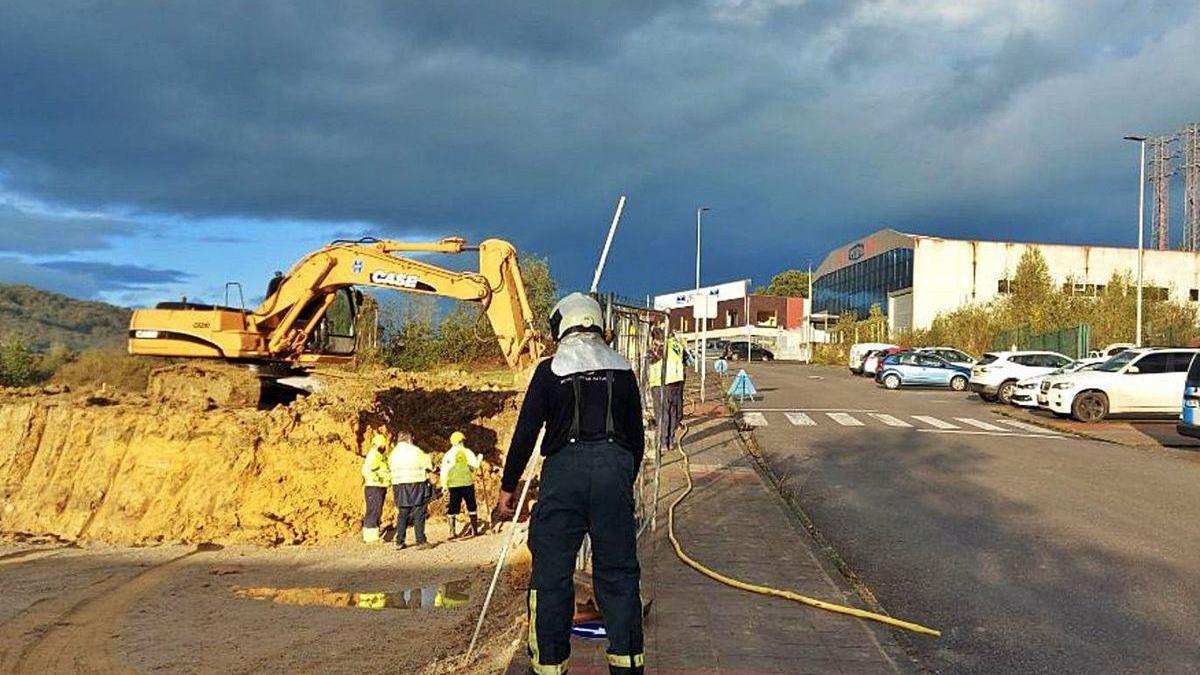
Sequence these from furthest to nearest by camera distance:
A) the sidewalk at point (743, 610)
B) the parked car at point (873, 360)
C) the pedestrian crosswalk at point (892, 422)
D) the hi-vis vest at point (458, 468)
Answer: the parked car at point (873, 360)
the pedestrian crosswalk at point (892, 422)
the hi-vis vest at point (458, 468)
the sidewalk at point (743, 610)

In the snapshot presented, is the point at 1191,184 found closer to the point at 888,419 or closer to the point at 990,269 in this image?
the point at 990,269

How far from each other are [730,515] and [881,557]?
1946mm

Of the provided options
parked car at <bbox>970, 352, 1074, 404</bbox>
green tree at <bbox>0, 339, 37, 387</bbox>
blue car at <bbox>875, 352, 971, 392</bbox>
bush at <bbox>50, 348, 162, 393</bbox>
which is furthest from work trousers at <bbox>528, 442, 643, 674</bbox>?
blue car at <bbox>875, 352, 971, 392</bbox>

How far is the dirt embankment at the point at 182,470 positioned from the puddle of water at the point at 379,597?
3.12 metres

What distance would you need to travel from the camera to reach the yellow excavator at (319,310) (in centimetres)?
Result: 1722

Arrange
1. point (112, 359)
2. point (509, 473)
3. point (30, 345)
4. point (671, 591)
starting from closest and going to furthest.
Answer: point (509, 473), point (671, 591), point (112, 359), point (30, 345)

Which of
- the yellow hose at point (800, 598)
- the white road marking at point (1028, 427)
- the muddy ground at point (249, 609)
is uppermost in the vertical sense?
the yellow hose at point (800, 598)

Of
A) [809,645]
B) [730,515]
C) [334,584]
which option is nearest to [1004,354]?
[730,515]

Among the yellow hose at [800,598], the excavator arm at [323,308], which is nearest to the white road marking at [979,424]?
the excavator arm at [323,308]

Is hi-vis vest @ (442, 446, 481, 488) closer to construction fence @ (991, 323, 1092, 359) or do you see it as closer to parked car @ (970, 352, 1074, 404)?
parked car @ (970, 352, 1074, 404)

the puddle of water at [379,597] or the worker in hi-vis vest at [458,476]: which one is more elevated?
the worker in hi-vis vest at [458,476]

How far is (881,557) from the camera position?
9109mm

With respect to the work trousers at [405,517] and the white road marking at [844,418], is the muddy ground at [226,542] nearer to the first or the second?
the work trousers at [405,517]

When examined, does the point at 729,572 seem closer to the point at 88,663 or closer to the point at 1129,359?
Result: the point at 88,663
